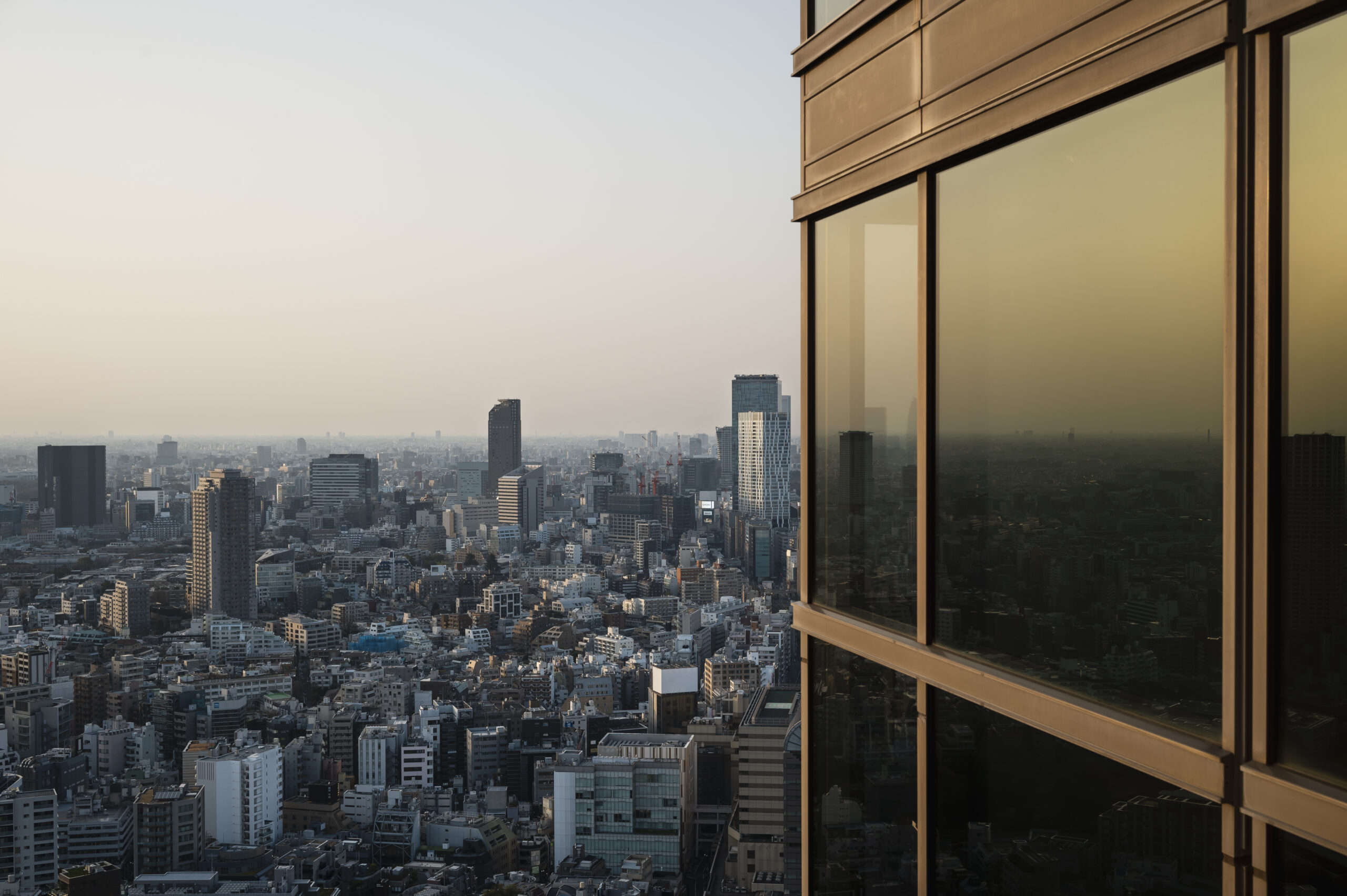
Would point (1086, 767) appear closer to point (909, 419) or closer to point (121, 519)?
point (909, 419)

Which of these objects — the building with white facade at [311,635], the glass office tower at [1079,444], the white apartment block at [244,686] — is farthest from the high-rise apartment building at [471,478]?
the glass office tower at [1079,444]

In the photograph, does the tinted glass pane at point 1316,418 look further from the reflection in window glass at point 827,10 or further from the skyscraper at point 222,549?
the skyscraper at point 222,549

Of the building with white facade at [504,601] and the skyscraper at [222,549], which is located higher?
the skyscraper at [222,549]

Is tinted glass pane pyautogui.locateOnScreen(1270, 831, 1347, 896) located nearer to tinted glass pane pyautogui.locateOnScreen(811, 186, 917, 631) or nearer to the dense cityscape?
tinted glass pane pyautogui.locateOnScreen(811, 186, 917, 631)

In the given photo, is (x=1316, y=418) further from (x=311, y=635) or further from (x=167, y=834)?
(x=311, y=635)

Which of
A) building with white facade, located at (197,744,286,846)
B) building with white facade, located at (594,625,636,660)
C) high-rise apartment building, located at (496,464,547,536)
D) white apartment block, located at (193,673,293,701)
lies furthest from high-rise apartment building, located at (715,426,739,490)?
building with white facade, located at (197,744,286,846)

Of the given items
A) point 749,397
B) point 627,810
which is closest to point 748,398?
point 749,397
